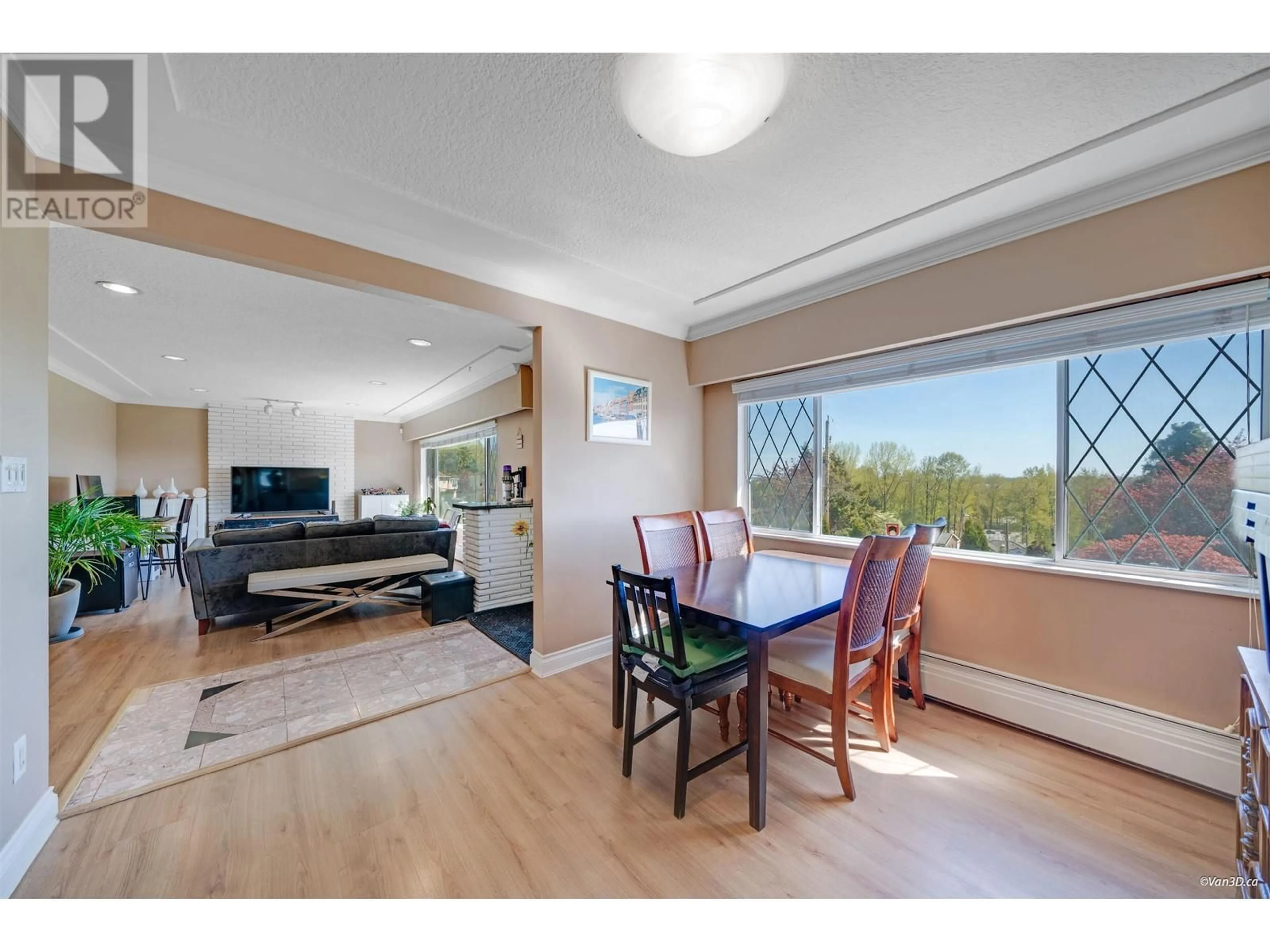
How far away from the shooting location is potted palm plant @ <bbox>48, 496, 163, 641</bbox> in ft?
9.54

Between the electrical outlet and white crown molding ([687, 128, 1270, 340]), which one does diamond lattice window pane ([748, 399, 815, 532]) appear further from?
the electrical outlet

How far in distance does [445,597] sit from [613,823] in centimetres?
259

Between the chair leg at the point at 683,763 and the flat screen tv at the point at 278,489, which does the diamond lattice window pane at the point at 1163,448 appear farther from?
the flat screen tv at the point at 278,489

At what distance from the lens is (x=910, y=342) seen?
232cm

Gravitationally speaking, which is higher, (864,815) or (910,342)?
(910,342)

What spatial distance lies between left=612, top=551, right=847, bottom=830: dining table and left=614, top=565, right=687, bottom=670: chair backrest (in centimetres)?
12

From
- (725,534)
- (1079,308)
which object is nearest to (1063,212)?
(1079,308)

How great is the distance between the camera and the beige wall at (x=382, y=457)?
7.76 meters

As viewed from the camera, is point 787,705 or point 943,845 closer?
point 943,845

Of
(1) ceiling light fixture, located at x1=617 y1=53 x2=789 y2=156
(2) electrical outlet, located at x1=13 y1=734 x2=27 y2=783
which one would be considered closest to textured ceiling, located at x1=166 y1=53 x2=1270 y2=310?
(1) ceiling light fixture, located at x1=617 y1=53 x2=789 y2=156

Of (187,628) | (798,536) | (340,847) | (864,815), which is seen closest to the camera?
(340,847)

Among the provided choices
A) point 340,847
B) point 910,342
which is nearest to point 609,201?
point 910,342

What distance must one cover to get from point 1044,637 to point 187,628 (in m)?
5.81
